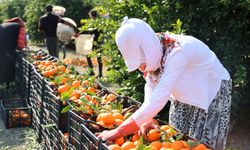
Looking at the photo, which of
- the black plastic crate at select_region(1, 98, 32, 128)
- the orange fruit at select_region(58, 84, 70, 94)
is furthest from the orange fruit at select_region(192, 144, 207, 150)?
the black plastic crate at select_region(1, 98, 32, 128)

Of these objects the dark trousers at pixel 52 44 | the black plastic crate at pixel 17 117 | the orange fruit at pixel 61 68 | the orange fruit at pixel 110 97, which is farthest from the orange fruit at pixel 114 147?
the dark trousers at pixel 52 44

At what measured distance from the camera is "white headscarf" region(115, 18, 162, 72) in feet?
8.64

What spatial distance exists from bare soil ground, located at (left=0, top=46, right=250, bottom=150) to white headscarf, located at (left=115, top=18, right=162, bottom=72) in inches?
118

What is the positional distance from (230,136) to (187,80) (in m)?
3.08

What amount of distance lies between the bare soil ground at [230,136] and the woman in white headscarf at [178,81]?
7.14ft

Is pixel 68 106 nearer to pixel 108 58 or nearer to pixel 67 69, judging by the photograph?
pixel 67 69

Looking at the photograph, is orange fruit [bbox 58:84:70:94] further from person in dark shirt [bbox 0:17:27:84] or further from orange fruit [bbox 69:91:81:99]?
Answer: person in dark shirt [bbox 0:17:27:84]

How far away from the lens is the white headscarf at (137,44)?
263 centimetres

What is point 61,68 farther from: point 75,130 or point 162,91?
point 162,91

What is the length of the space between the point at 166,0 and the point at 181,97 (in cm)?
237

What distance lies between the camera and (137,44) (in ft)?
8.64

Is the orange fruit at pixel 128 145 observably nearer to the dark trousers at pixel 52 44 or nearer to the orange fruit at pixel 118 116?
the orange fruit at pixel 118 116

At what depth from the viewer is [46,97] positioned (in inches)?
185

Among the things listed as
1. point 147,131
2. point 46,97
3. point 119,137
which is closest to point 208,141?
point 147,131
